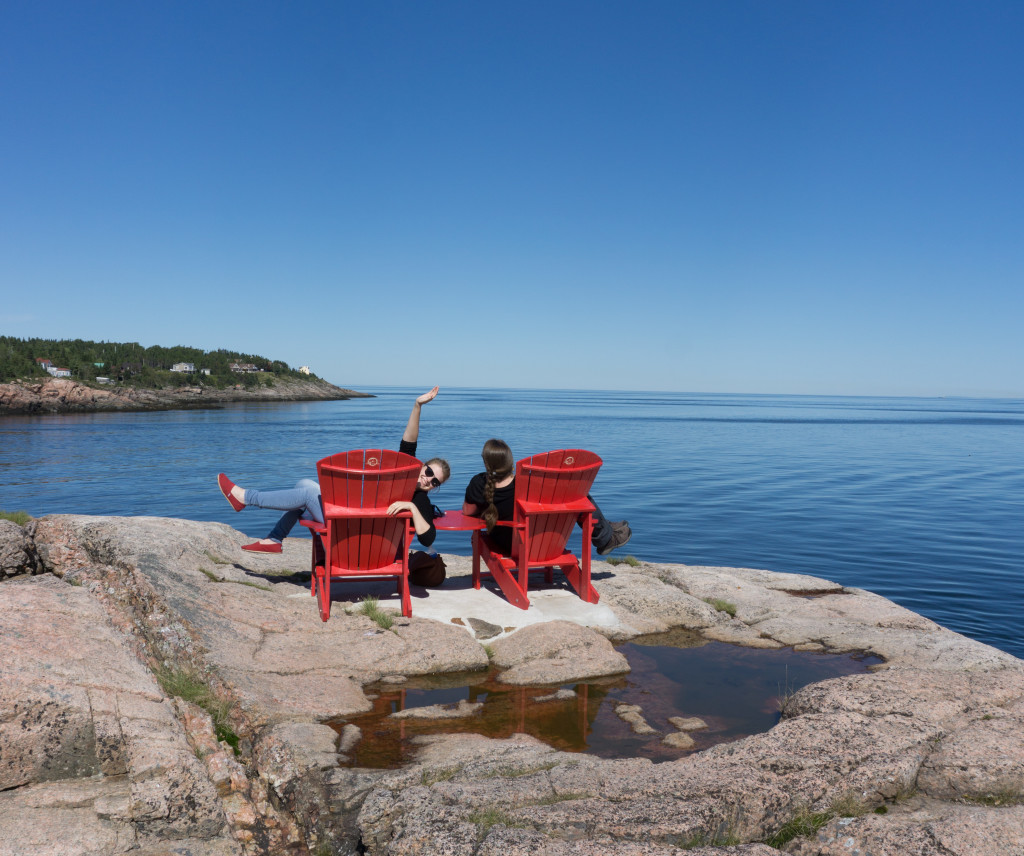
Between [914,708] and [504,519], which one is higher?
[504,519]

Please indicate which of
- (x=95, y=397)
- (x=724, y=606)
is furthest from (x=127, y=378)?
(x=724, y=606)

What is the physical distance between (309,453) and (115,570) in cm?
2591

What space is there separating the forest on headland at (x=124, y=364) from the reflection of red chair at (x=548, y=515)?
6716 centimetres

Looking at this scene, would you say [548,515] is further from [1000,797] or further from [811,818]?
[1000,797]

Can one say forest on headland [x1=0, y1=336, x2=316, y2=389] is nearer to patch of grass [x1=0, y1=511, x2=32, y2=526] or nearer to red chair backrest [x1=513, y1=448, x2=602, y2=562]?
patch of grass [x1=0, y1=511, x2=32, y2=526]

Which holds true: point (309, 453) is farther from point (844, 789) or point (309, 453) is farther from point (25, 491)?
point (844, 789)

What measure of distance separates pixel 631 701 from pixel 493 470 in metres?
2.42

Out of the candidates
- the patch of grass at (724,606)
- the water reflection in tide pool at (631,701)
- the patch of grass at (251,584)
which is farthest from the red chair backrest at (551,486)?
the patch of grass at (251,584)

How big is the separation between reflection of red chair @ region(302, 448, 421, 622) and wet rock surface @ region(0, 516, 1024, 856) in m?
0.67

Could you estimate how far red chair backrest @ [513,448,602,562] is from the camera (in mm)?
5770

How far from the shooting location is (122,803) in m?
2.73

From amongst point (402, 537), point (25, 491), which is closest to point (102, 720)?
point (402, 537)

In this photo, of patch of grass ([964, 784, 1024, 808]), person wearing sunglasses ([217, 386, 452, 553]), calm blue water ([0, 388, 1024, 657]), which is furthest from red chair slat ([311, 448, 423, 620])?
calm blue water ([0, 388, 1024, 657])

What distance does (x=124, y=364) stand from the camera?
74.6m
